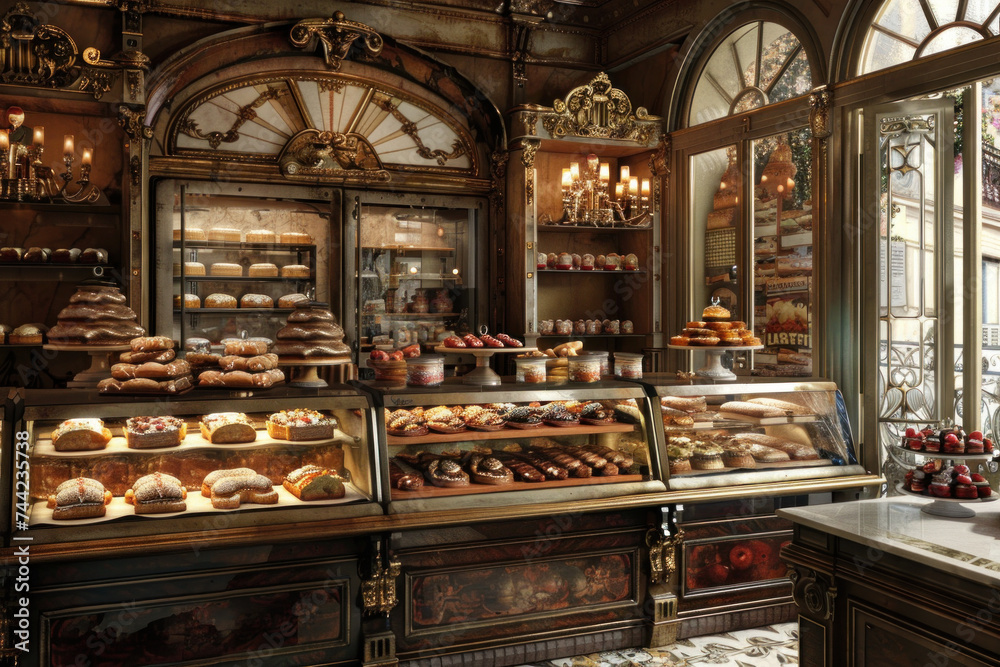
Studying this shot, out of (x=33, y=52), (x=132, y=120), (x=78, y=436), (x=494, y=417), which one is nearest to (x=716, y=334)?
(x=494, y=417)

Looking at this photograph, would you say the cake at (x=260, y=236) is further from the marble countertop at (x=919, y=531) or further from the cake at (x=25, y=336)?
the marble countertop at (x=919, y=531)

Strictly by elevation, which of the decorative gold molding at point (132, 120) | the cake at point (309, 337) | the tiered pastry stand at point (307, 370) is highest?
the decorative gold molding at point (132, 120)

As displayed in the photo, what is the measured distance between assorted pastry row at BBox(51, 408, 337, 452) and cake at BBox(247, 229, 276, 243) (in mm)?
2476

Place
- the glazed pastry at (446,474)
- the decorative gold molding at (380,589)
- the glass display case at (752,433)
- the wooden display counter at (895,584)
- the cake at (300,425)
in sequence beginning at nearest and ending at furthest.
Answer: the wooden display counter at (895,584)
the decorative gold molding at (380,589)
the cake at (300,425)
the glazed pastry at (446,474)
the glass display case at (752,433)

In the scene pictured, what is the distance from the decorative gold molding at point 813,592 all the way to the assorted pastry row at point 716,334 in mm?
1389

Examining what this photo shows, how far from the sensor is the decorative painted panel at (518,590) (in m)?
3.27

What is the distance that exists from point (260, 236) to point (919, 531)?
4513 mm

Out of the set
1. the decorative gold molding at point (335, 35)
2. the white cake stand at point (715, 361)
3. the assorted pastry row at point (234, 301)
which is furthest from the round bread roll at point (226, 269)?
the white cake stand at point (715, 361)

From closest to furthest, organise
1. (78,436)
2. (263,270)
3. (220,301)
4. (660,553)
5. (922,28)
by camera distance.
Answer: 1. (78,436)
2. (660,553)
3. (922,28)
4. (220,301)
5. (263,270)

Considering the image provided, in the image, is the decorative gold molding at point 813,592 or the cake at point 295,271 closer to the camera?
the decorative gold molding at point 813,592

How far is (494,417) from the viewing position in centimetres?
363

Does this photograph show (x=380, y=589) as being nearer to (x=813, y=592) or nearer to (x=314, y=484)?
(x=314, y=484)

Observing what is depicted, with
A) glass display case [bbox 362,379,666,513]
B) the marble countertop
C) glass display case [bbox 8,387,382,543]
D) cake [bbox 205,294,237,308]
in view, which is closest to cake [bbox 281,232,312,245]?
cake [bbox 205,294,237,308]

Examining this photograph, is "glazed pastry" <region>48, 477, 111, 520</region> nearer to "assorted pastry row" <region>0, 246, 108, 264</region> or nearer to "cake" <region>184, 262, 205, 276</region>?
"assorted pastry row" <region>0, 246, 108, 264</region>
